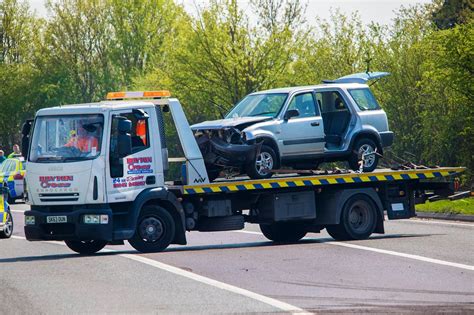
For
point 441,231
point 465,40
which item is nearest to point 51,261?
point 441,231

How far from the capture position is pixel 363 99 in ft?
70.6

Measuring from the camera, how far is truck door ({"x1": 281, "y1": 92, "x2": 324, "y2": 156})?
794 inches

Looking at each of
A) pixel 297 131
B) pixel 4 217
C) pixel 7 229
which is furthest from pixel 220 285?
pixel 7 229

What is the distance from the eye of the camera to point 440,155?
131ft

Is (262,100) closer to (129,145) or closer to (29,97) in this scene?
(129,145)

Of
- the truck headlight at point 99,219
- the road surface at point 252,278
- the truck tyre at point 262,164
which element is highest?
the truck tyre at point 262,164

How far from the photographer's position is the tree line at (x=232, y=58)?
128ft

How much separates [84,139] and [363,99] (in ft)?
19.2

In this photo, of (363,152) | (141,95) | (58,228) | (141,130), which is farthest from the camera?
(363,152)

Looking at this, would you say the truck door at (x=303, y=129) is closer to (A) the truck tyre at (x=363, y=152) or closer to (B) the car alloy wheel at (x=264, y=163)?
(B) the car alloy wheel at (x=264, y=163)

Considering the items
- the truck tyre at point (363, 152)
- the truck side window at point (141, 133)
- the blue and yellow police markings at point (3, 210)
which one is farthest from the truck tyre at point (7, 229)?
the truck tyre at point (363, 152)

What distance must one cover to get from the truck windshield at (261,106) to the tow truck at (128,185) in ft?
4.25

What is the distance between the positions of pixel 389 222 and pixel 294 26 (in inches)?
1086

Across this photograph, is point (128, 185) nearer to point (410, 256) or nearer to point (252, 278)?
point (252, 278)
